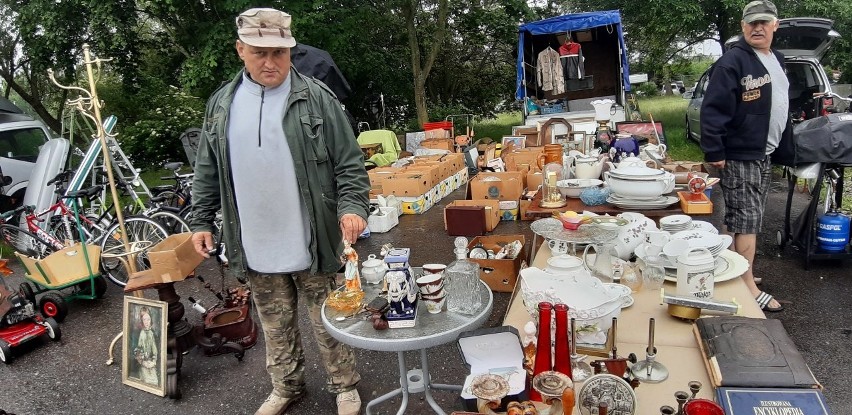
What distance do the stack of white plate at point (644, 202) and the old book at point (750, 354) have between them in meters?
1.40

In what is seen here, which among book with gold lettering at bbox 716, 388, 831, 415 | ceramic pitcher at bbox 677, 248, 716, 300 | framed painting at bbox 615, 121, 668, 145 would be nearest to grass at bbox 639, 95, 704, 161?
framed painting at bbox 615, 121, 668, 145

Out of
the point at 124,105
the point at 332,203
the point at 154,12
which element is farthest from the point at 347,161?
the point at 124,105

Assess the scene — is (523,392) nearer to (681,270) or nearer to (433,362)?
(681,270)

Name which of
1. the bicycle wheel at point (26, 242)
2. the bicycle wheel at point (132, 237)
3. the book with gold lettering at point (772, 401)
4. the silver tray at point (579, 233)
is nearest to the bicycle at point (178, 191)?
the bicycle wheel at point (132, 237)

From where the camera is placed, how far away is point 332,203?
2459mm

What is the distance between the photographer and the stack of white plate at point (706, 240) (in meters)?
2.31

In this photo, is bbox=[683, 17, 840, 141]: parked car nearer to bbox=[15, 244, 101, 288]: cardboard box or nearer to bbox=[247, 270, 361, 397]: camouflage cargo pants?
bbox=[247, 270, 361, 397]: camouflage cargo pants

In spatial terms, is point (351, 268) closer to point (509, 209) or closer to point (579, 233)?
point (579, 233)

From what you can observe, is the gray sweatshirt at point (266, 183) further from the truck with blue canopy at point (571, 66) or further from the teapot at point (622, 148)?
the truck with blue canopy at point (571, 66)

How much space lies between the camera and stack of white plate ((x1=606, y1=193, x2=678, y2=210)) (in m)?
3.14

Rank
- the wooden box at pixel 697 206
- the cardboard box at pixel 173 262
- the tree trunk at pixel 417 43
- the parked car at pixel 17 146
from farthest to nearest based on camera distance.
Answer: the tree trunk at pixel 417 43
the parked car at pixel 17 146
the cardboard box at pixel 173 262
the wooden box at pixel 697 206

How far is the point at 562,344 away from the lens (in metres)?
1.56

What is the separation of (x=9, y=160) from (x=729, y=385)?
889 cm

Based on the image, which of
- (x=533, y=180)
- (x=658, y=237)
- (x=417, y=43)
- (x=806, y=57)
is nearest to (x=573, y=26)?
(x=806, y=57)
